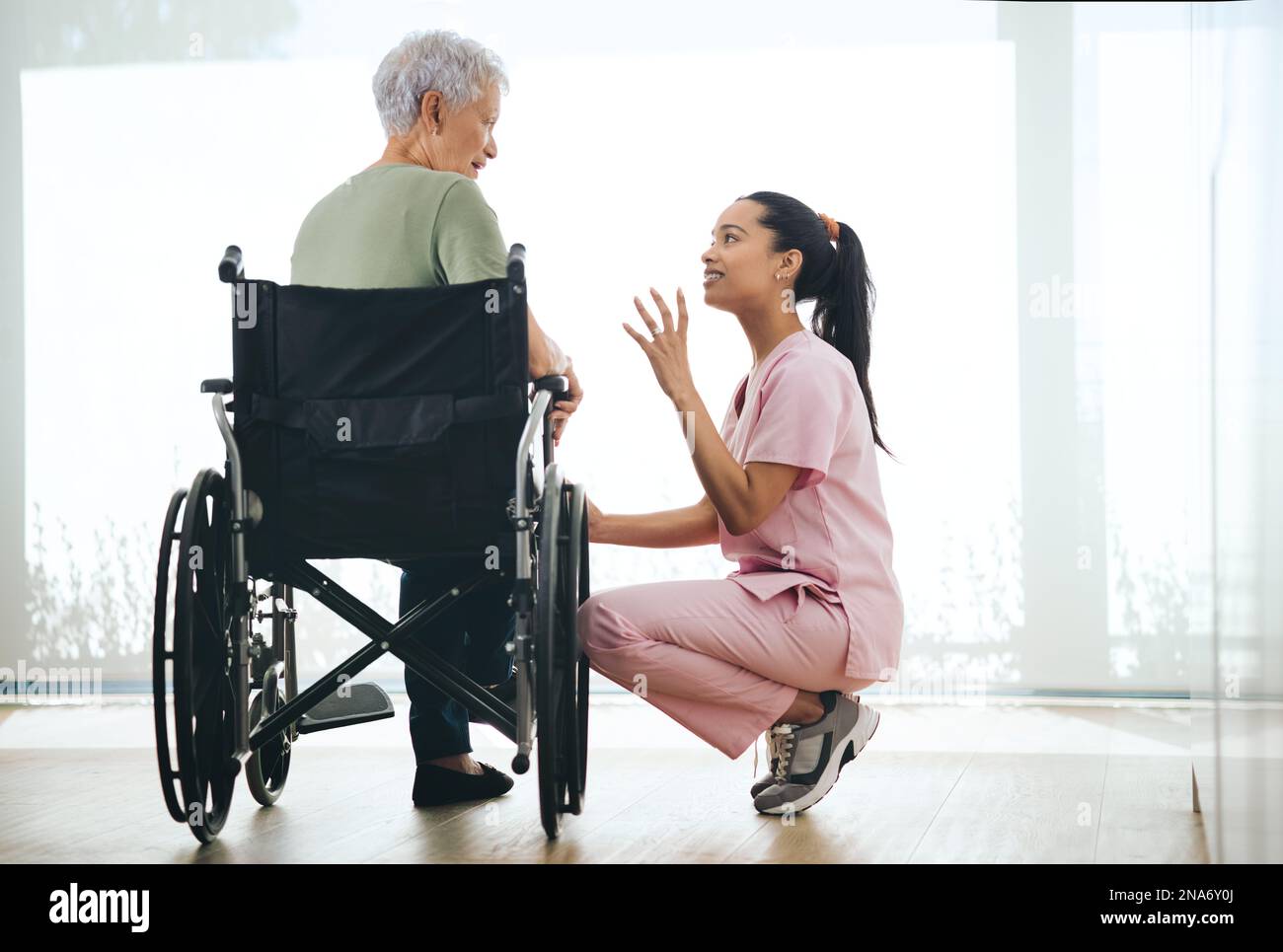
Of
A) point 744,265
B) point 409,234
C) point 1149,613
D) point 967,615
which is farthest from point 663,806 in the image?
point 1149,613

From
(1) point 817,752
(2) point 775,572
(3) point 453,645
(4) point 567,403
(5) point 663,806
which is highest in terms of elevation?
(4) point 567,403

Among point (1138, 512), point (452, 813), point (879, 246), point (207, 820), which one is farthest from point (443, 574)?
point (1138, 512)

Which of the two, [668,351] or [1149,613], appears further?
[1149,613]

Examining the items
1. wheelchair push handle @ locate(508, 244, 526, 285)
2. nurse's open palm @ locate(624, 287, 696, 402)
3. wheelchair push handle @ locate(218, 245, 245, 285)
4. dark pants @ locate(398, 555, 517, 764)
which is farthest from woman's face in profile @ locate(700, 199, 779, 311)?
wheelchair push handle @ locate(218, 245, 245, 285)

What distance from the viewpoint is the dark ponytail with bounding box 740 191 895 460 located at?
2154mm

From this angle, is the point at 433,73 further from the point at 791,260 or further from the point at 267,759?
the point at 267,759

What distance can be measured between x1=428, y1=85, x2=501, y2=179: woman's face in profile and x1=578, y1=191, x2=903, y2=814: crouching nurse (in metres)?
0.45

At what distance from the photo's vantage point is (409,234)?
2.02 meters

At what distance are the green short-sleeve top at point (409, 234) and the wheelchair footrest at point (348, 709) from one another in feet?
2.14

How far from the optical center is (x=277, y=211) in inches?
152

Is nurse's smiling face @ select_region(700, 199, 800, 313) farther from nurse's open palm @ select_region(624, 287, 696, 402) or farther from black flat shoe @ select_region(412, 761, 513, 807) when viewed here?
black flat shoe @ select_region(412, 761, 513, 807)

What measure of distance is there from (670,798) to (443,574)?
0.56m

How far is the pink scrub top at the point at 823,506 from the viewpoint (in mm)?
1981

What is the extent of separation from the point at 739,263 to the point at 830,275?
0.59 ft
